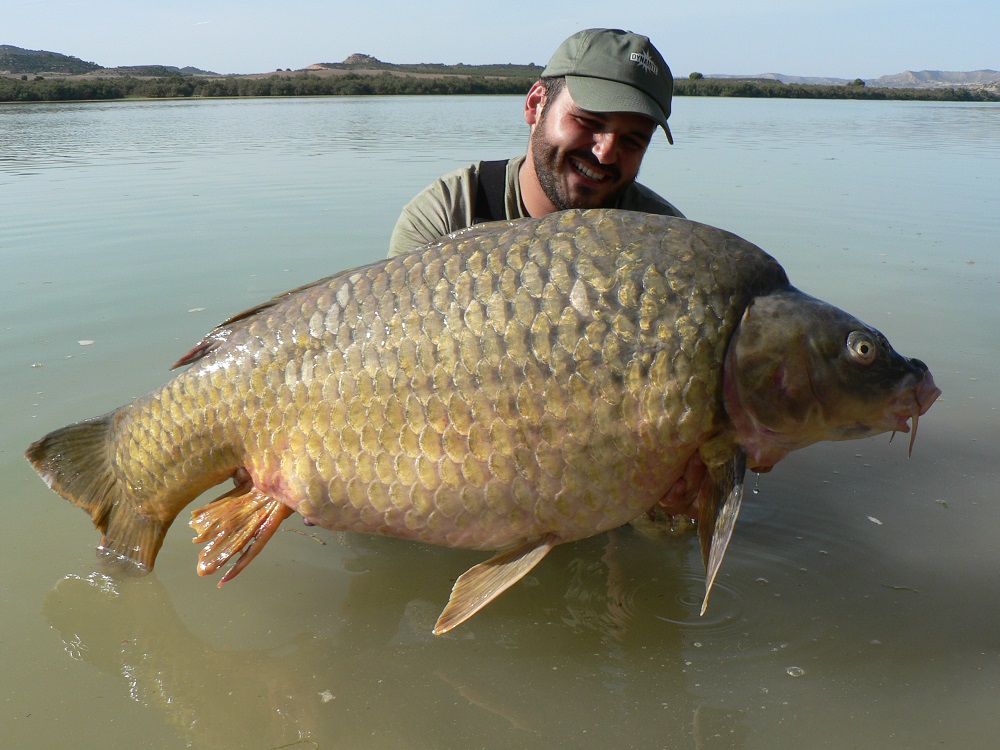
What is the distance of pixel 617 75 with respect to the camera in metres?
2.76

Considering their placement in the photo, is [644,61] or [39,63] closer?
[644,61]

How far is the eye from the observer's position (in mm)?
1872

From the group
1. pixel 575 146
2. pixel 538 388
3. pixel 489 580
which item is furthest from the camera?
pixel 575 146

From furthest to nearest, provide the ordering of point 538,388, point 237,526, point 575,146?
point 575,146 → point 237,526 → point 538,388

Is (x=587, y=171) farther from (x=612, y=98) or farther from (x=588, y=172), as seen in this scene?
(x=612, y=98)

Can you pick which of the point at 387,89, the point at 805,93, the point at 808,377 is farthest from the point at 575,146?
the point at 805,93

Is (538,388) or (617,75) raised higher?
(617,75)

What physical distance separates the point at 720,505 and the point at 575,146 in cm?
141

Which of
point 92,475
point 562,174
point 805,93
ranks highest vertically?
point 805,93

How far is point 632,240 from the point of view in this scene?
6.31 ft

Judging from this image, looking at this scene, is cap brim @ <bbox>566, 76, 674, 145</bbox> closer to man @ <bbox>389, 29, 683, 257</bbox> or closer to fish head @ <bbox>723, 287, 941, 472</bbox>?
man @ <bbox>389, 29, 683, 257</bbox>

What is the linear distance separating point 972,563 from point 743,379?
1064mm

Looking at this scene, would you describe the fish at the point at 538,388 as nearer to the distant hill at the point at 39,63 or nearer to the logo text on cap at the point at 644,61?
the logo text on cap at the point at 644,61

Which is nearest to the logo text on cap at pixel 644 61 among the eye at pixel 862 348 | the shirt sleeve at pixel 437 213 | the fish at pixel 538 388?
the shirt sleeve at pixel 437 213
